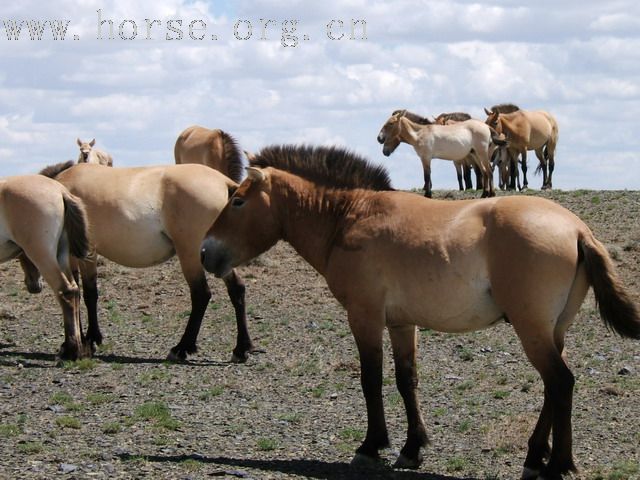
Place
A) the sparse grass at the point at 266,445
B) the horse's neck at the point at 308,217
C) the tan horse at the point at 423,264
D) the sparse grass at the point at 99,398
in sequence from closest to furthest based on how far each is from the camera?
the tan horse at the point at 423,264
the horse's neck at the point at 308,217
the sparse grass at the point at 266,445
the sparse grass at the point at 99,398

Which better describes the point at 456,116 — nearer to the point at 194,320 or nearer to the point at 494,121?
the point at 494,121

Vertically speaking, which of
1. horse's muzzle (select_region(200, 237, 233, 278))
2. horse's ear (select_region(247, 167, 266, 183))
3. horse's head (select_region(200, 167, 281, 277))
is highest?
horse's ear (select_region(247, 167, 266, 183))

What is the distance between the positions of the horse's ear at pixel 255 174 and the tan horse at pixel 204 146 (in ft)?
26.6

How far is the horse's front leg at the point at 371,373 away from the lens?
8.46 meters

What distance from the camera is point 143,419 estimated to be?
10102mm

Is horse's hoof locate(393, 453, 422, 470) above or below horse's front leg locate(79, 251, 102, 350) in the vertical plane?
above

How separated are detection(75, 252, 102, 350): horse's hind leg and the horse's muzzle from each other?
5.20 metres

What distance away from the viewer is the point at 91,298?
1445 centimetres

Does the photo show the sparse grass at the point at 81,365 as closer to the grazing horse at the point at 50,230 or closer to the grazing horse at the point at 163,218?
the grazing horse at the point at 50,230

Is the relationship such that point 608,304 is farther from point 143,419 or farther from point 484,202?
point 143,419

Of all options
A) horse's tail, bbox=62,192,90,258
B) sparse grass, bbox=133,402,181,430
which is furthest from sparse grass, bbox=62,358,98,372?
sparse grass, bbox=133,402,181,430

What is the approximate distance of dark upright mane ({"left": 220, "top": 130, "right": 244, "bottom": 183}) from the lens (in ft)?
53.6

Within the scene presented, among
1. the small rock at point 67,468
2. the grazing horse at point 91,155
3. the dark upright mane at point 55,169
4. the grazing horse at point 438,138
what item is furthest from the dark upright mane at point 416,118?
the small rock at point 67,468

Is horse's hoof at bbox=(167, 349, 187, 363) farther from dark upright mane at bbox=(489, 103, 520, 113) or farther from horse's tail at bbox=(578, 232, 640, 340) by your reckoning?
dark upright mane at bbox=(489, 103, 520, 113)
